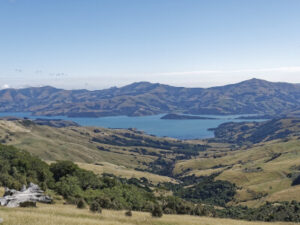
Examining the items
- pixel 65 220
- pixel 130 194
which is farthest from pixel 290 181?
pixel 65 220

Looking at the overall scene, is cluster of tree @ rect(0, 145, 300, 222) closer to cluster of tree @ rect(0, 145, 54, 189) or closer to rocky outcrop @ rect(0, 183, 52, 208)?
cluster of tree @ rect(0, 145, 54, 189)

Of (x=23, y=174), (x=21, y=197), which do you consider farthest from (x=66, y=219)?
(x=23, y=174)

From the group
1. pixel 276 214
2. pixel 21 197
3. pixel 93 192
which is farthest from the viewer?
pixel 276 214

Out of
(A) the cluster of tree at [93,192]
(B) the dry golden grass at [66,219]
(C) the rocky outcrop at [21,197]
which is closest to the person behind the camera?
(B) the dry golden grass at [66,219]

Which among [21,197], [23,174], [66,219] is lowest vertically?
[23,174]

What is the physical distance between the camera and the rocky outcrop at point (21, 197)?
121 ft

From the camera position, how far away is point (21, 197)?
1598 inches

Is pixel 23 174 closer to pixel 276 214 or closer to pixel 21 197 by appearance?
pixel 21 197

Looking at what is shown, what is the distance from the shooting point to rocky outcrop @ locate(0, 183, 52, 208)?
37.0 meters

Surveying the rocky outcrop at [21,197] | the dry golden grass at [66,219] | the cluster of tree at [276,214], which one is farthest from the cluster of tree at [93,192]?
the rocky outcrop at [21,197]

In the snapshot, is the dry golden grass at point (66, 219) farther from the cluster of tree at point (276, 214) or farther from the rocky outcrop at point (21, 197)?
the cluster of tree at point (276, 214)

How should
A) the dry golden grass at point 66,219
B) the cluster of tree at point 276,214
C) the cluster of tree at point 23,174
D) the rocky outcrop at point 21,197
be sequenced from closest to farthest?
the dry golden grass at point 66,219
the rocky outcrop at point 21,197
the cluster of tree at point 23,174
the cluster of tree at point 276,214

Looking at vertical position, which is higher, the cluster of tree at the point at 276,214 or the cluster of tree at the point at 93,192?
the cluster of tree at the point at 93,192

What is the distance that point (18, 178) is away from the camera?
66.6 meters
